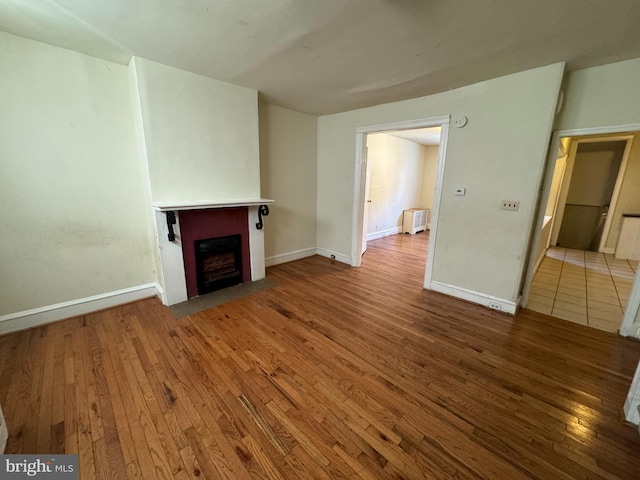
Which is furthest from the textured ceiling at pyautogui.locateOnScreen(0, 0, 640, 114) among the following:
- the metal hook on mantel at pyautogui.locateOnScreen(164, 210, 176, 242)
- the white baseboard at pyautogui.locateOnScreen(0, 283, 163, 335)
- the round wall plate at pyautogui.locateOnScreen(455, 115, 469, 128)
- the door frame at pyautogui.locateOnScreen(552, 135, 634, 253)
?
the door frame at pyautogui.locateOnScreen(552, 135, 634, 253)

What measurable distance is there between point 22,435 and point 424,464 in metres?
2.17

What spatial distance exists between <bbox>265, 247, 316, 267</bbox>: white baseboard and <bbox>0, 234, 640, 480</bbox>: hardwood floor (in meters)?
1.37

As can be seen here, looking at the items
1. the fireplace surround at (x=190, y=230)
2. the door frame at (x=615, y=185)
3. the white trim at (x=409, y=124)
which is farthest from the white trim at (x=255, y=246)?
the door frame at (x=615, y=185)

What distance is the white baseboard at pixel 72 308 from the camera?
227 centimetres

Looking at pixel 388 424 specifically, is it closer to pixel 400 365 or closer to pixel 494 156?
pixel 400 365

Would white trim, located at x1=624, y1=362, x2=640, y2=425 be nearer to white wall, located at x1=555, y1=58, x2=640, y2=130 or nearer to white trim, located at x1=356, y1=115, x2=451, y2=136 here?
white wall, located at x1=555, y1=58, x2=640, y2=130

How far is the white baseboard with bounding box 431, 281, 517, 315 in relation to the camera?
2.77 m

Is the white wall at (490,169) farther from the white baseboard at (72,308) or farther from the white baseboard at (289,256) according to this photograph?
the white baseboard at (72,308)

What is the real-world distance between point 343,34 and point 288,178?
2.38m

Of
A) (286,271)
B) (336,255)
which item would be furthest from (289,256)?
(336,255)

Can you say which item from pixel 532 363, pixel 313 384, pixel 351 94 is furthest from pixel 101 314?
pixel 532 363

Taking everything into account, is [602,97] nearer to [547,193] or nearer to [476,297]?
[547,193]

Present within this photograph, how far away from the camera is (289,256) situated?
434cm

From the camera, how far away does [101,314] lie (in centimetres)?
261
